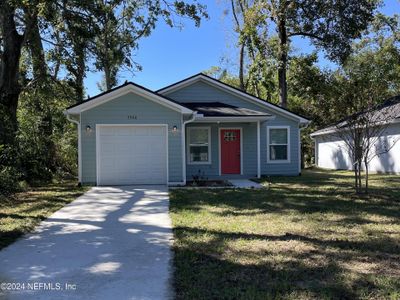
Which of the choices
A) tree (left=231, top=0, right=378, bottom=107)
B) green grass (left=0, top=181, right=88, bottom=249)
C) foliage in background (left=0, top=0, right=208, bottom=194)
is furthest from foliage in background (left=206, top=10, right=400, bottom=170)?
green grass (left=0, top=181, right=88, bottom=249)

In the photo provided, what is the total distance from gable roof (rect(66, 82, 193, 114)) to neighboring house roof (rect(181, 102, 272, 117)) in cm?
206

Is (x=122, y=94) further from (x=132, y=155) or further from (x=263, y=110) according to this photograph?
(x=263, y=110)

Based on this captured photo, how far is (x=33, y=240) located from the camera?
20.5 ft

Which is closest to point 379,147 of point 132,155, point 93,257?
point 132,155

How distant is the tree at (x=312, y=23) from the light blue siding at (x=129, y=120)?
34.5 ft

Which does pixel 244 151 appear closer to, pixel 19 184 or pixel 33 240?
pixel 19 184

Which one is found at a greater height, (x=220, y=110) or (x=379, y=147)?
(x=220, y=110)

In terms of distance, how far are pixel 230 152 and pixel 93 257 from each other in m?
11.8

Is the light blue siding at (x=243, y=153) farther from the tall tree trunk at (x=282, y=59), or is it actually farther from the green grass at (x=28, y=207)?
the tall tree trunk at (x=282, y=59)

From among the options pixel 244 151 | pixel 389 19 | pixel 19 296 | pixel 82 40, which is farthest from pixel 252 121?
pixel 389 19

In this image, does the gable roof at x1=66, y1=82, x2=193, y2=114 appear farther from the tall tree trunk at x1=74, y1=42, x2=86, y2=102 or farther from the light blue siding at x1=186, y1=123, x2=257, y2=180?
the light blue siding at x1=186, y1=123, x2=257, y2=180

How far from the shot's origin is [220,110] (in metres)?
16.1

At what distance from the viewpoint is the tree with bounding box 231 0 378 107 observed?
21141 millimetres

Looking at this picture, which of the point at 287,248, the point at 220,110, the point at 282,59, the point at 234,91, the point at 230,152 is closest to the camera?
the point at 287,248
